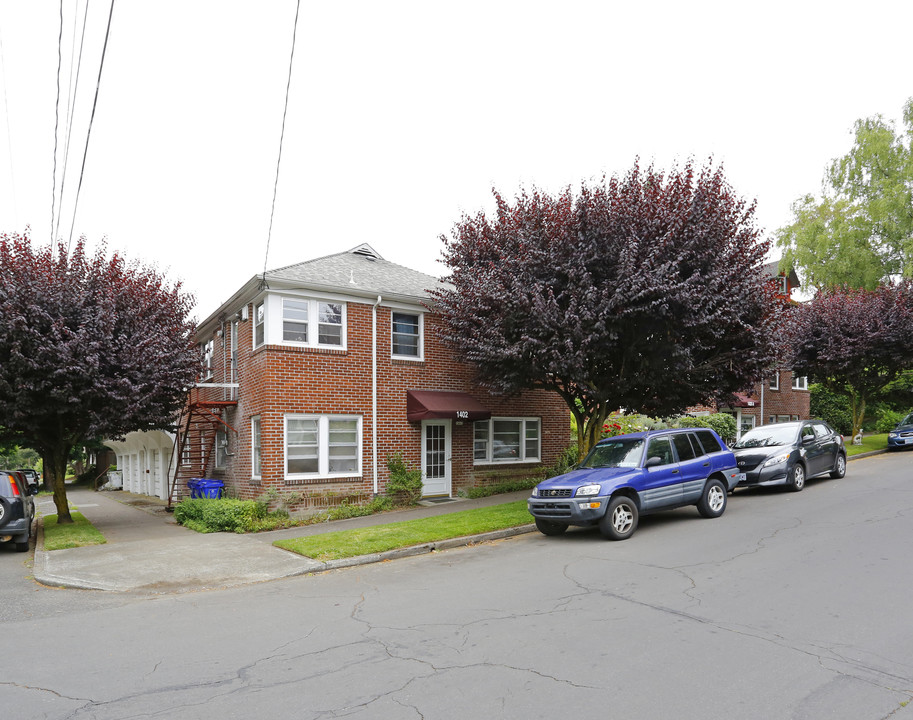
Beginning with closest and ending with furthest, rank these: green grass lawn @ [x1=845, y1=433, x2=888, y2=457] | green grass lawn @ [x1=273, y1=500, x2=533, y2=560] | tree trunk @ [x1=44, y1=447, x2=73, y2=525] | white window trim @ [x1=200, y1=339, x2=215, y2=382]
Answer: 1. green grass lawn @ [x1=273, y1=500, x2=533, y2=560]
2. tree trunk @ [x1=44, y1=447, x2=73, y2=525]
3. white window trim @ [x1=200, y1=339, x2=215, y2=382]
4. green grass lawn @ [x1=845, y1=433, x2=888, y2=457]

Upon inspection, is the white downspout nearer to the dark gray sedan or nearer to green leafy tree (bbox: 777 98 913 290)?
the dark gray sedan

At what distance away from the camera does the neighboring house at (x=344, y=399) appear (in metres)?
16.1

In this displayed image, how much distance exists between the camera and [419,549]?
1117 centimetres

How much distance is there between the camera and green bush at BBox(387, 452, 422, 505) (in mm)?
17219

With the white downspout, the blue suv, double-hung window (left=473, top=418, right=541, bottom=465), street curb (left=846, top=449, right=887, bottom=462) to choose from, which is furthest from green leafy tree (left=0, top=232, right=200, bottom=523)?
street curb (left=846, top=449, right=887, bottom=462)

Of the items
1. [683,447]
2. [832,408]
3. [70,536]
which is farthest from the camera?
[832,408]

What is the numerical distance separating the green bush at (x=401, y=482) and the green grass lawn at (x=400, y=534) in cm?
304

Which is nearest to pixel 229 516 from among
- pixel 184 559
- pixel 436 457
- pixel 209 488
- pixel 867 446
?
pixel 184 559

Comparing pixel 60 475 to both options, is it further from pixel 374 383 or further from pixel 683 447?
pixel 683 447

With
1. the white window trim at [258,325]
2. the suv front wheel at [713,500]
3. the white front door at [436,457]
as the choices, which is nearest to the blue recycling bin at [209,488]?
the white window trim at [258,325]

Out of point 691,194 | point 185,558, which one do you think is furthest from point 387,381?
point 691,194

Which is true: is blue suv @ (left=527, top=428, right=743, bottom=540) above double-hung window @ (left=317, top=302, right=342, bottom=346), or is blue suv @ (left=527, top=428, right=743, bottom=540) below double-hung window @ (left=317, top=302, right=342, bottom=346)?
below

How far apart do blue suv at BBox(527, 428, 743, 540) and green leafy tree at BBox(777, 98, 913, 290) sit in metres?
24.8

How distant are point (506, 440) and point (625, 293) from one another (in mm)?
7977
